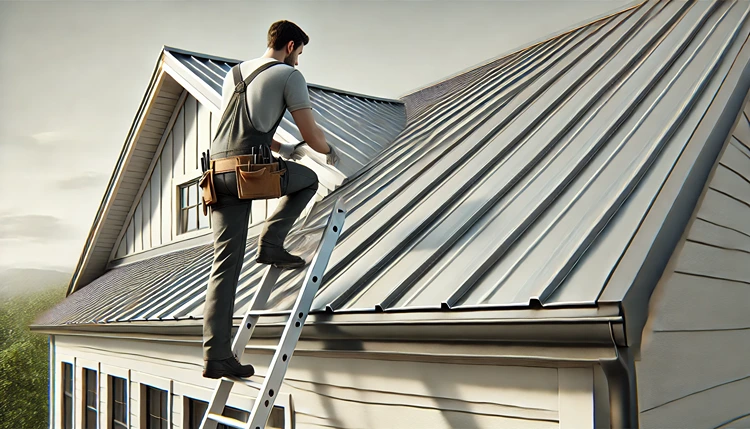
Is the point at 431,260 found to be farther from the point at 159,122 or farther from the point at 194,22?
the point at 194,22

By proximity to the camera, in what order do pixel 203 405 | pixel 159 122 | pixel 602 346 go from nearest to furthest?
pixel 602 346 < pixel 203 405 < pixel 159 122

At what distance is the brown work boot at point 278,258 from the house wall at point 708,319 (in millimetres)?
2432

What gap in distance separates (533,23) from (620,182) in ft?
88.4

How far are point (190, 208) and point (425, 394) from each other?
809 cm

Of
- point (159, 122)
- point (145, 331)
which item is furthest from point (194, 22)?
point (145, 331)

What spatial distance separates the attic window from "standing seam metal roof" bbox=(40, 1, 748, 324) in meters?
2.75

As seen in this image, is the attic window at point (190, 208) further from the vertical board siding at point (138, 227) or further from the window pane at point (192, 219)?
the vertical board siding at point (138, 227)

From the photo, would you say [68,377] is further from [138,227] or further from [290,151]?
[290,151]

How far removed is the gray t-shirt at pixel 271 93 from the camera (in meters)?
4.23

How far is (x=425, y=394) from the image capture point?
12.5 feet

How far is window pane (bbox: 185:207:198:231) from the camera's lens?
10.7m

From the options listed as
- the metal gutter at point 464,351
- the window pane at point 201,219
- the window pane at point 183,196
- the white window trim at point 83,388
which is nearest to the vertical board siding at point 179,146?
the window pane at point 183,196

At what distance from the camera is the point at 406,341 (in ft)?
12.0

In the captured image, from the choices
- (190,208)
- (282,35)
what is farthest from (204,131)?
(282,35)
